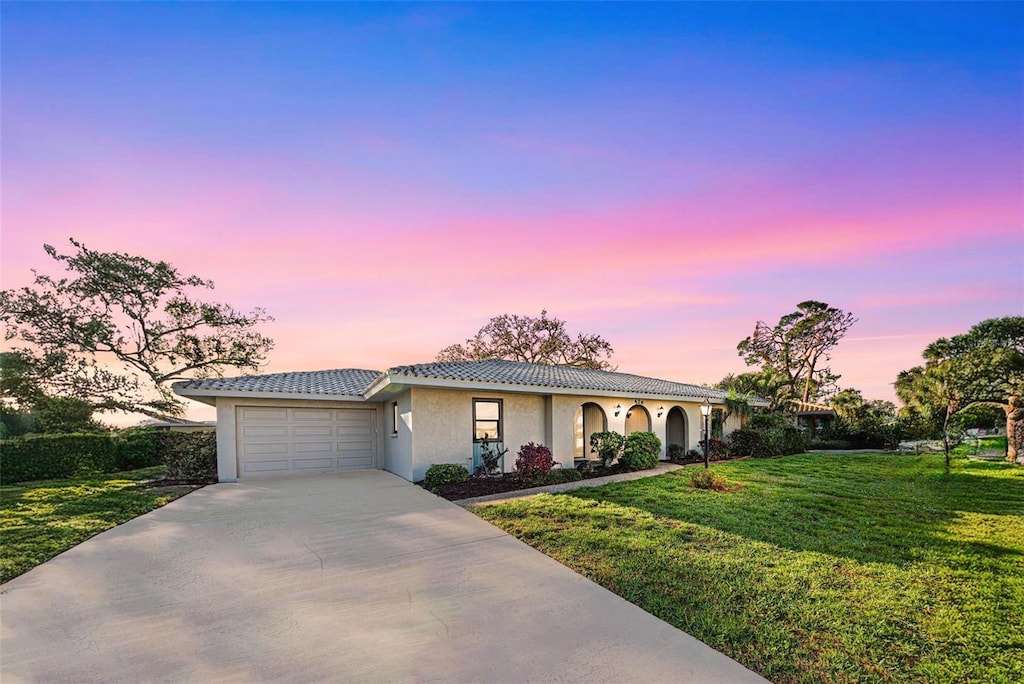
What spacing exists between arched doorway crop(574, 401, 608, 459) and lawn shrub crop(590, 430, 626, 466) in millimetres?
1479

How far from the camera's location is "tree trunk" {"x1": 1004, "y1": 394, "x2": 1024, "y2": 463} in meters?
14.1

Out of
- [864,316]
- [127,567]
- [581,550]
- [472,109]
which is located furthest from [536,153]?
[864,316]

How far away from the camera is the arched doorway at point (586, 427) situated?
46.3 feet

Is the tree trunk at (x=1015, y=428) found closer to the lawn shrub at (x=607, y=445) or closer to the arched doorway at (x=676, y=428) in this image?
the arched doorway at (x=676, y=428)

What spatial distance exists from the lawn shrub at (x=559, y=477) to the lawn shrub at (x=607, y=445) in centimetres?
145

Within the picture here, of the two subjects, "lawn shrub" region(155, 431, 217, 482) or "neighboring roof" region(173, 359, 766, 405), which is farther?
"lawn shrub" region(155, 431, 217, 482)

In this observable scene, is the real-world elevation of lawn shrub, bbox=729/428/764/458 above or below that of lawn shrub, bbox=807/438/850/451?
above

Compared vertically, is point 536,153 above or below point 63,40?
below

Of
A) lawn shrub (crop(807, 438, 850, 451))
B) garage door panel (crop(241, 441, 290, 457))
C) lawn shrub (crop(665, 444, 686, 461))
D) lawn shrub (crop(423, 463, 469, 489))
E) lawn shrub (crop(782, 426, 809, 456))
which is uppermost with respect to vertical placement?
garage door panel (crop(241, 441, 290, 457))

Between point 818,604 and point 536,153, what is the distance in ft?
29.2

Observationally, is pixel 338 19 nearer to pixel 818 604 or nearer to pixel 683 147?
pixel 683 147

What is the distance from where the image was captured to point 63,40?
22.8 feet

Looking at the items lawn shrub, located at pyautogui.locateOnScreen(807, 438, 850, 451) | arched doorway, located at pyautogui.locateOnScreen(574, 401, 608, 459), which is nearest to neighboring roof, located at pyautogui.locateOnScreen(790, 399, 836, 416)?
lawn shrub, located at pyautogui.locateOnScreen(807, 438, 850, 451)

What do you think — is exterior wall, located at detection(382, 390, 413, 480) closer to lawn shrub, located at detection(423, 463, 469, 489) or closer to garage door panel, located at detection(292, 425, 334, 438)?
lawn shrub, located at detection(423, 463, 469, 489)
